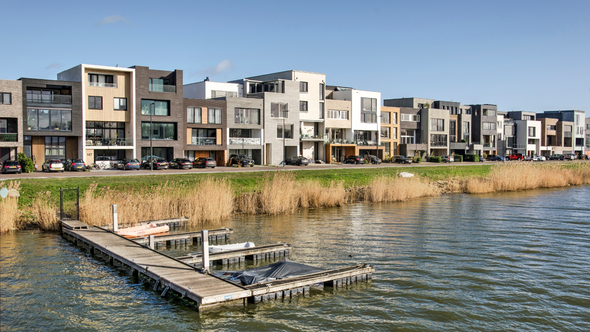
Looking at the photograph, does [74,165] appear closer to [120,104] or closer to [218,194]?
[120,104]

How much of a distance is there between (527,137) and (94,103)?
10094 centimetres

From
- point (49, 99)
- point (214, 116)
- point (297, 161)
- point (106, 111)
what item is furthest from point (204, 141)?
point (49, 99)

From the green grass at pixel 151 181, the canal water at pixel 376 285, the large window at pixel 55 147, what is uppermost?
the large window at pixel 55 147

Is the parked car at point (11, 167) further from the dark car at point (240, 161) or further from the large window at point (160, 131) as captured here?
the dark car at point (240, 161)

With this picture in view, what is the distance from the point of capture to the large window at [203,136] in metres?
66.0

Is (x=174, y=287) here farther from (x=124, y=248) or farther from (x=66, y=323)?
(x=124, y=248)

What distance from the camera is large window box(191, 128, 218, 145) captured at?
66.0 meters

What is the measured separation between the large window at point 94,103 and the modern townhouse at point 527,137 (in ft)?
323

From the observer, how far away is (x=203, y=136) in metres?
67.1

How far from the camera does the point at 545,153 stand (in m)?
129

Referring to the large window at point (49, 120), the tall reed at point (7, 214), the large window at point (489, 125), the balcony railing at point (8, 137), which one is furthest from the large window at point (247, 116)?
the large window at point (489, 125)

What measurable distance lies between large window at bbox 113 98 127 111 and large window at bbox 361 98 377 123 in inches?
1630

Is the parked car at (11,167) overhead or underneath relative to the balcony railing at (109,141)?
underneath

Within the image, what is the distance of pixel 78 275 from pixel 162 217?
898 centimetres
